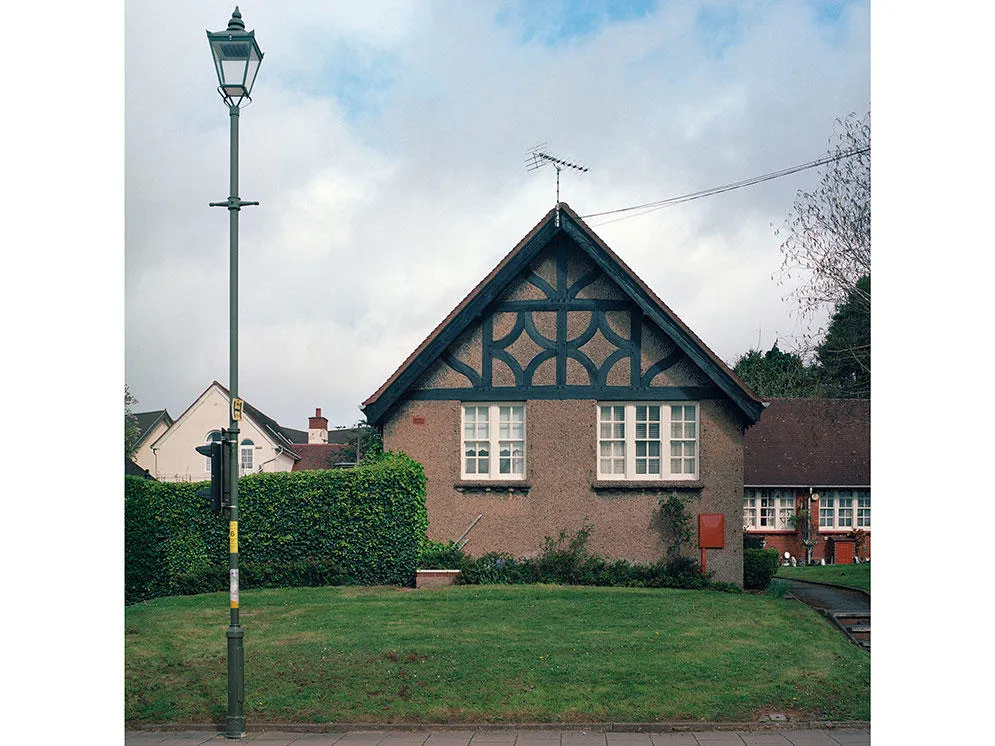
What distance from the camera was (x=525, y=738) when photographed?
1199 cm

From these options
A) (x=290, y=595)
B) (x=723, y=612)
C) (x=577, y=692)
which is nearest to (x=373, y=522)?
(x=290, y=595)

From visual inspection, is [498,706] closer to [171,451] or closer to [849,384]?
[849,384]

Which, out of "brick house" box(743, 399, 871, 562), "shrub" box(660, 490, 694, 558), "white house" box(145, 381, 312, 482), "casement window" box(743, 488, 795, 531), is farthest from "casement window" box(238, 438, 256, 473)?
"shrub" box(660, 490, 694, 558)

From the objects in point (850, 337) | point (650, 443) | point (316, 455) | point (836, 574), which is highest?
point (850, 337)

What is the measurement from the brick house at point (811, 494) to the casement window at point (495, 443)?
18560 millimetres

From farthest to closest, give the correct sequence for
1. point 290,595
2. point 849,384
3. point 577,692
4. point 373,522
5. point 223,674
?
1. point 849,384
2. point 373,522
3. point 290,595
4. point 223,674
5. point 577,692

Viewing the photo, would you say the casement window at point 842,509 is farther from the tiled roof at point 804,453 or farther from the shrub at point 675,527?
the shrub at point 675,527

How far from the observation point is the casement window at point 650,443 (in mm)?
22891

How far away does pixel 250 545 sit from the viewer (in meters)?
22.4

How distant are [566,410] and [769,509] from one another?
64.1ft

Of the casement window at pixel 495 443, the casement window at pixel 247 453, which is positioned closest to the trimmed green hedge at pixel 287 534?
the casement window at pixel 495 443

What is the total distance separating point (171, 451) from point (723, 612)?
4302 centimetres

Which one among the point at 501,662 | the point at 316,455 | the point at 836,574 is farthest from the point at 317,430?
the point at 501,662

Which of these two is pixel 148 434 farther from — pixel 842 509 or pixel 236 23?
pixel 236 23
